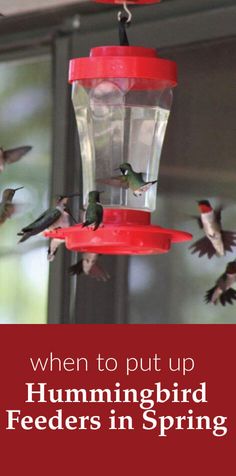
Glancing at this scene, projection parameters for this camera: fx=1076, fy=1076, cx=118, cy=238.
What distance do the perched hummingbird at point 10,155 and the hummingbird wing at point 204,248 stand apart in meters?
0.68

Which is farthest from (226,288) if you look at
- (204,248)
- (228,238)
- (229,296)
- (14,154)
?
(14,154)

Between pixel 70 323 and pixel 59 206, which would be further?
pixel 70 323

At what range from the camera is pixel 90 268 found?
11.5 feet

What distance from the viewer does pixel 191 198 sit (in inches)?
131

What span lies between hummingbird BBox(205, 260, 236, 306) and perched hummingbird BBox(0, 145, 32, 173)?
791 millimetres

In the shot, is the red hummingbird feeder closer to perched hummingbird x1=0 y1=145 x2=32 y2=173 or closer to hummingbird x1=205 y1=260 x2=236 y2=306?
hummingbird x1=205 y1=260 x2=236 y2=306

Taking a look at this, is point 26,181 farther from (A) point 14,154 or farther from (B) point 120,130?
(B) point 120,130

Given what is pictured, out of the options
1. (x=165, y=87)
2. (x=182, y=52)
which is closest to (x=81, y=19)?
(x=182, y=52)

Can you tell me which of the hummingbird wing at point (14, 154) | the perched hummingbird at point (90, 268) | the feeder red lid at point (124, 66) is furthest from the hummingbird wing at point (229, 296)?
the feeder red lid at point (124, 66)

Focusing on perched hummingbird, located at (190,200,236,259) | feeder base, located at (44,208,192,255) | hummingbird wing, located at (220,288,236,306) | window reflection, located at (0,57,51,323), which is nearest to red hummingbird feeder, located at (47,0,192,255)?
feeder base, located at (44,208,192,255)

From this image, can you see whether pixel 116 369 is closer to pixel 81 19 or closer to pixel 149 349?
pixel 149 349

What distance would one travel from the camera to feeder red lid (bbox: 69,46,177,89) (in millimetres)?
1821

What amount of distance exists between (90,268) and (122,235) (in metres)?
1.65

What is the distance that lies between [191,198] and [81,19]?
728 mm
